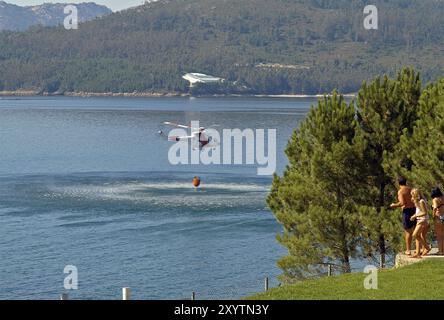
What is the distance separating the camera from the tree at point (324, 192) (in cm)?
4269

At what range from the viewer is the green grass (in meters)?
24.7

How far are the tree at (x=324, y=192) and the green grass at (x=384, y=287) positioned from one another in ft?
44.5

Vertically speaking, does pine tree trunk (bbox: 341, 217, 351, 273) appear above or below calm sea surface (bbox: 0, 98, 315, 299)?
above

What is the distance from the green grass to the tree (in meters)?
13.6

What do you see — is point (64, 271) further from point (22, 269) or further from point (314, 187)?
point (314, 187)

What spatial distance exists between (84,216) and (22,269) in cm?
2219

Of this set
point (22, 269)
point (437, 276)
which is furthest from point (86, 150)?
point (437, 276)

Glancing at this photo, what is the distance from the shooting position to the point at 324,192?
4416 cm

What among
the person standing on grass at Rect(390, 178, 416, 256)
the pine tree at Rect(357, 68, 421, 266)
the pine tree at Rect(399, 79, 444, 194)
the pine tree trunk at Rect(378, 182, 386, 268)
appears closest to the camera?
the person standing on grass at Rect(390, 178, 416, 256)

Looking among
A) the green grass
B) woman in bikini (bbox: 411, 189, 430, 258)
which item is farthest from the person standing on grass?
the green grass

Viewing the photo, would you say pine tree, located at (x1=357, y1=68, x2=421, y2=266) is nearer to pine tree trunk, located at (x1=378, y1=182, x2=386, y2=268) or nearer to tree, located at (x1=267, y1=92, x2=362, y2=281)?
pine tree trunk, located at (x1=378, y1=182, x2=386, y2=268)

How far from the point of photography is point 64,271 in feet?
194

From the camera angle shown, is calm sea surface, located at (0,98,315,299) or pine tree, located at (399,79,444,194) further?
calm sea surface, located at (0,98,315,299)

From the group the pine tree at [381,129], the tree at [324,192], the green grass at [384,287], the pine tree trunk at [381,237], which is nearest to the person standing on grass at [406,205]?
the green grass at [384,287]
